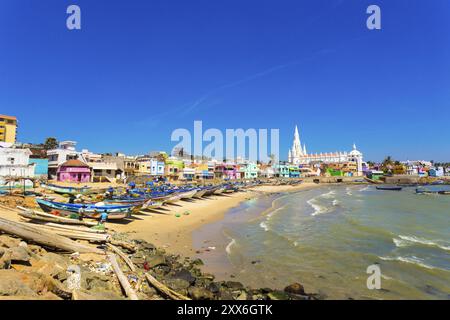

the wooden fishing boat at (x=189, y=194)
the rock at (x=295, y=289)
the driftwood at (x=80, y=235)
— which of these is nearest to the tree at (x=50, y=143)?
the wooden fishing boat at (x=189, y=194)

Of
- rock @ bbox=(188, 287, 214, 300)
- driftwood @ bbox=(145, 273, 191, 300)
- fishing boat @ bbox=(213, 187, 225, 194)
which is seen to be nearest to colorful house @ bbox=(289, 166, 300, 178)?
fishing boat @ bbox=(213, 187, 225, 194)

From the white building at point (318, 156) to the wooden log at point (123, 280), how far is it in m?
143

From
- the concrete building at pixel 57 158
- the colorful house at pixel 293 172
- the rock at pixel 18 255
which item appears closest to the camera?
the rock at pixel 18 255

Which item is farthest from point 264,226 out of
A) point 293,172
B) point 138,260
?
point 293,172

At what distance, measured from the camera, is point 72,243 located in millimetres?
10445

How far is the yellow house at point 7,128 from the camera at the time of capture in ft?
212

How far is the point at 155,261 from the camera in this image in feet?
35.9

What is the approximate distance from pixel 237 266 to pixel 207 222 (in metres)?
11.2

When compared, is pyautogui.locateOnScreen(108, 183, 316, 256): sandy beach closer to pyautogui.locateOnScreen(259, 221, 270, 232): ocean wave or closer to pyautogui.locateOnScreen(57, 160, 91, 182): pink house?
pyautogui.locateOnScreen(259, 221, 270, 232): ocean wave

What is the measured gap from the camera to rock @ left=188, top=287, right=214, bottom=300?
8320 millimetres

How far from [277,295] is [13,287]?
737cm

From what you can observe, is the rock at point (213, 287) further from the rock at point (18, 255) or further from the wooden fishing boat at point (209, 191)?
the wooden fishing boat at point (209, 191)
